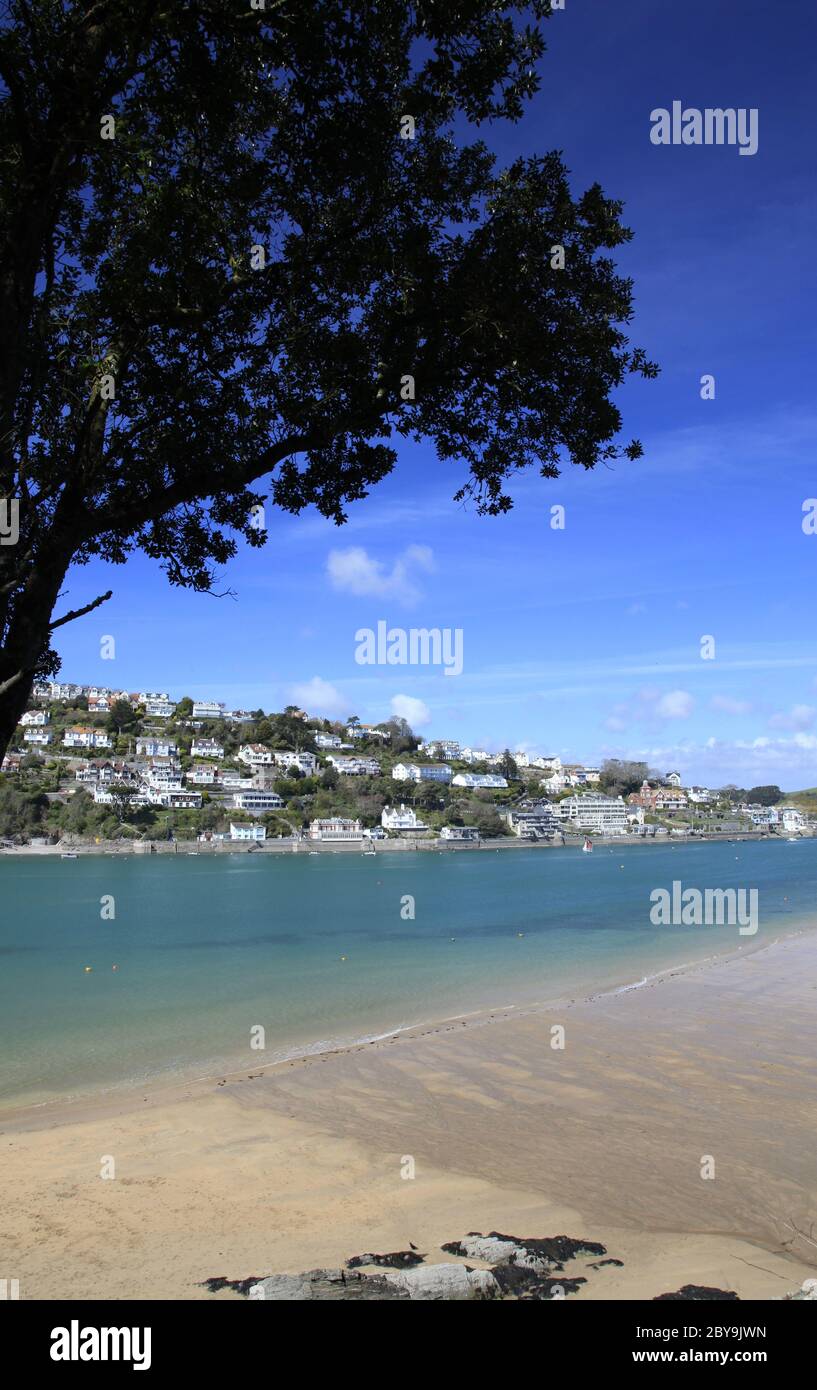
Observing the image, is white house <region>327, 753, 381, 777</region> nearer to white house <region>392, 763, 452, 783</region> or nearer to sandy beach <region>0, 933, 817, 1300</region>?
white house <region>392, 763, 452, 783</region>

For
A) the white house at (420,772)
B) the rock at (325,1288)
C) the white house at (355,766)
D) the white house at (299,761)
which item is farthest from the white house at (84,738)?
the rock at (325,1288)

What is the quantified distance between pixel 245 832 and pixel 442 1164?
121165mm

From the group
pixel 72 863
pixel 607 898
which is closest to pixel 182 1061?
pixel 607 898

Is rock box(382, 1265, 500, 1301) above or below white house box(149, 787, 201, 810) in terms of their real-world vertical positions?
above

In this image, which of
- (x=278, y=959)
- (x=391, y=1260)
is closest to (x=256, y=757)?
(x=278, y=959)

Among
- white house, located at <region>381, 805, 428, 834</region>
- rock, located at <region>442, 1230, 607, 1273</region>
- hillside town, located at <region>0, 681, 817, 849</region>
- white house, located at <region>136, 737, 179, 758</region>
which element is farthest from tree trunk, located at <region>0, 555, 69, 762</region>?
white house, located at <region>136, 737, 179, 758</region>

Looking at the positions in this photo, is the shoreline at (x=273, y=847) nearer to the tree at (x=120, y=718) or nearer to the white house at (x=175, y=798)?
the white house at (x=175, y=798)

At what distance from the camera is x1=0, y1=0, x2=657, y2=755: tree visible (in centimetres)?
488

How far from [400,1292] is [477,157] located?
24.3 ft

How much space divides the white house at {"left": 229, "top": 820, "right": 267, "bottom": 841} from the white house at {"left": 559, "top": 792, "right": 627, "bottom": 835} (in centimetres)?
7845

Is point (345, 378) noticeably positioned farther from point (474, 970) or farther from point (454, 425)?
point (474, 970)

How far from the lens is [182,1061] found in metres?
15.3

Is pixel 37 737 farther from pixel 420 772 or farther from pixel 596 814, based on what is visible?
pixel 596 814

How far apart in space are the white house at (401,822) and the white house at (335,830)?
8.22m
